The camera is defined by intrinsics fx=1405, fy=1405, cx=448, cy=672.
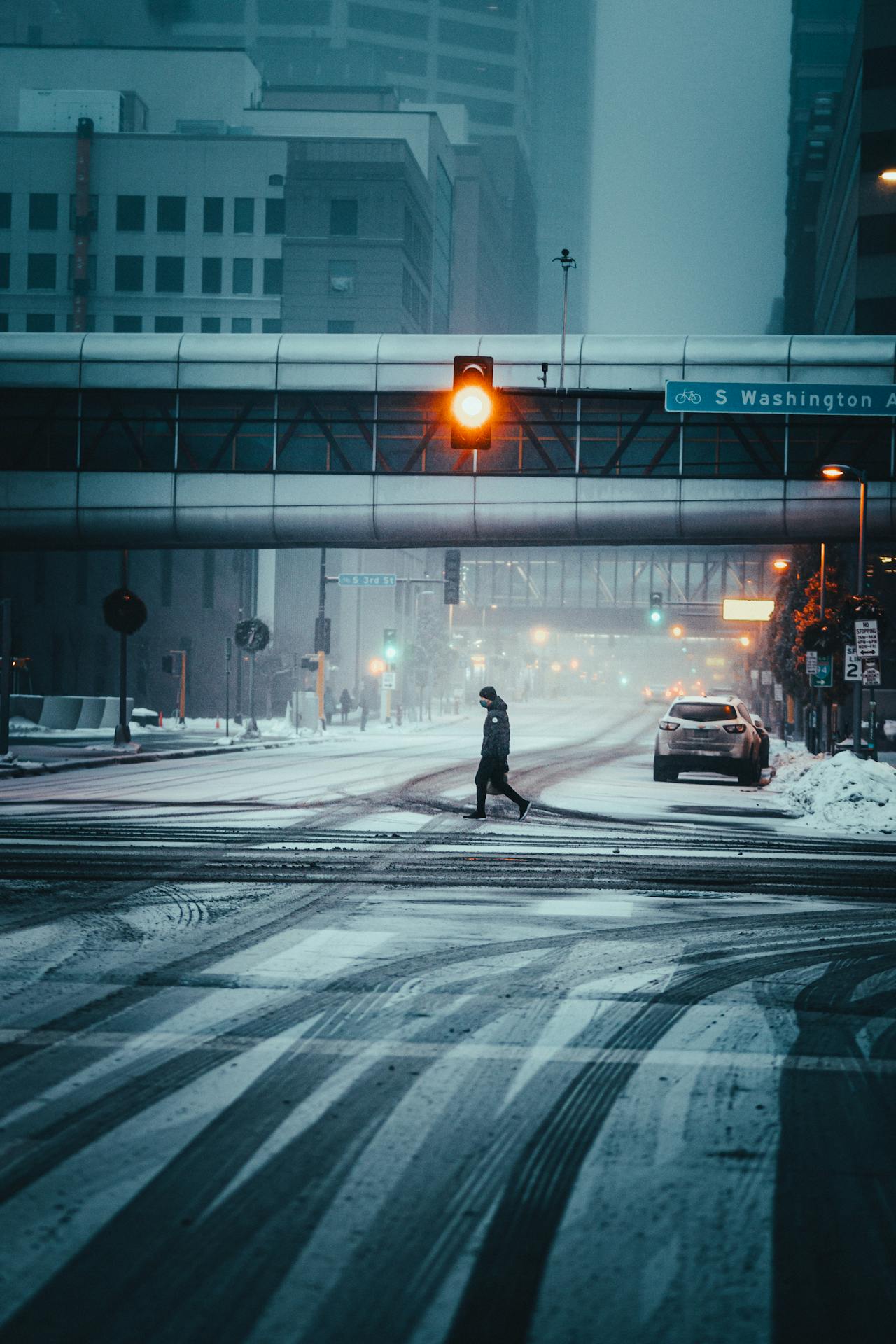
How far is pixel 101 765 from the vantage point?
31109 mm

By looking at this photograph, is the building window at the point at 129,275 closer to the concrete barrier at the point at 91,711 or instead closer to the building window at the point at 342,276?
the building window at the point at 342,276

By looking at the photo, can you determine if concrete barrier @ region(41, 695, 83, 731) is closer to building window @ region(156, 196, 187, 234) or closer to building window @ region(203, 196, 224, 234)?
building window @ region(156, 196, 187, 234)

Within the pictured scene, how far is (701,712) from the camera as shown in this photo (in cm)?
2738

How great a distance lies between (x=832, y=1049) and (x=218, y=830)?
1061cm

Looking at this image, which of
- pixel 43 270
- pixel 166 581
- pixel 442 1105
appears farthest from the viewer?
pixel 43 270

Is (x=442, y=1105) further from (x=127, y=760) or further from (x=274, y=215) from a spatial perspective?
(x=274, y=215)

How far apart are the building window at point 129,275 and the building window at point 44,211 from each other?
182 inches

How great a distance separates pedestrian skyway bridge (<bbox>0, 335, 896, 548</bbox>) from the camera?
34156mm

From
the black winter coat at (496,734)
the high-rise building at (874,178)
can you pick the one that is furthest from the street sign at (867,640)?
the high-rise building at (874,178)

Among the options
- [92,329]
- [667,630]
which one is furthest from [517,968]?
[667,630]

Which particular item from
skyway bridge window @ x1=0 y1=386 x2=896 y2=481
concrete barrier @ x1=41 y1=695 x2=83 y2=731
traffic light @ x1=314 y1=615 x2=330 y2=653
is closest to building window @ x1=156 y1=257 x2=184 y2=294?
concrete barrier @ x1=41 y1=695 x2=83 y2=731

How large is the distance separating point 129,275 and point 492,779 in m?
80.9

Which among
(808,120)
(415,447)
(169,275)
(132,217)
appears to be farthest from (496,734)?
(808,120)

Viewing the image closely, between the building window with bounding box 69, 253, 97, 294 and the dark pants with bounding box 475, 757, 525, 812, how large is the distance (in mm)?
79980
